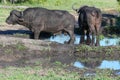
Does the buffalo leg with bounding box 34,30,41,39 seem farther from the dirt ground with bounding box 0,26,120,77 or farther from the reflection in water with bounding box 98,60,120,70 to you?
the reflection in water with bounding box 98,60,120,70

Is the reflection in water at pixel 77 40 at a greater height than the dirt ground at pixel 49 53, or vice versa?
the dirt ground at pixel 49 53

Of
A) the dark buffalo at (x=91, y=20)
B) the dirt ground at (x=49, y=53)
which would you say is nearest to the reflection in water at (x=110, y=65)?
the dirt ground at (x=49, y=53)

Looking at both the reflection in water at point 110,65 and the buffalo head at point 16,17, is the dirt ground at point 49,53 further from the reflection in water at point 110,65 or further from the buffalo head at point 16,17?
the buffalo head at point 16,17

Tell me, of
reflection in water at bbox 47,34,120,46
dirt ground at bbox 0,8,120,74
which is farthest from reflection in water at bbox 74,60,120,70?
reflection in water at bbox 47,34,120,46

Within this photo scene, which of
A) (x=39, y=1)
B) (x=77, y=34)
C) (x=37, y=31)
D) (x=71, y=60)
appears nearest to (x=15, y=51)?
(x=71, y=60)

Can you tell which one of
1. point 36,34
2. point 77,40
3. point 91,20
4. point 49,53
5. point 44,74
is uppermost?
point 44,74

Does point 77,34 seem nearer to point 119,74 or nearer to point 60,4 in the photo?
point 119,74

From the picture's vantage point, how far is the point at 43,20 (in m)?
17.9

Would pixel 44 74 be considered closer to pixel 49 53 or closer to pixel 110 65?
pixel 110 65

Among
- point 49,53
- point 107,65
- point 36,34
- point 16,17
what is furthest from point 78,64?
point 16,17

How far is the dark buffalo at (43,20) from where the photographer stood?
17781 millimetres

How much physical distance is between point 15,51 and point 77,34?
6333 millimetres

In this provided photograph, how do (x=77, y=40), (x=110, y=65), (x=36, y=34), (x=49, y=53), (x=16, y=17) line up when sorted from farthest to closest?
(x=77, y=40), (x=16, y=17), (x=36, y=34), (x=49, y=53), (x=110, y=65)

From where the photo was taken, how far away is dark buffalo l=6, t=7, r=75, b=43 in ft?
58.3
